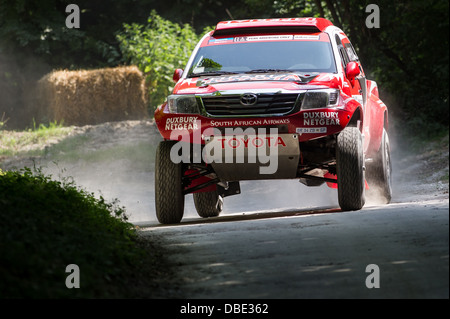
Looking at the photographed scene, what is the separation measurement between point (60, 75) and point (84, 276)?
2323 cm

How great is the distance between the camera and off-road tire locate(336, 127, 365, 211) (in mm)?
9594

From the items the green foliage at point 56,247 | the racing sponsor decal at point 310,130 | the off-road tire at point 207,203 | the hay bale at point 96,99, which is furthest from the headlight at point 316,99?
the hay bale at point 96,99

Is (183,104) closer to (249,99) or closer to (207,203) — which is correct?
(249,99)

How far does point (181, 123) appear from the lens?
979 centimetres

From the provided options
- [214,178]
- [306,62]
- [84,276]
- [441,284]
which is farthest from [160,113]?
[441,284]

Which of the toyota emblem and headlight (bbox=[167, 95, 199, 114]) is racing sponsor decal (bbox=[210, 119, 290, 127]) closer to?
the toyota emblem

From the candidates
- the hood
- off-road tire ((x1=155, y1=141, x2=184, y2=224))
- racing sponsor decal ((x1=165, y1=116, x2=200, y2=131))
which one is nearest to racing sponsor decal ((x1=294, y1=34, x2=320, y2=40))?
the hood

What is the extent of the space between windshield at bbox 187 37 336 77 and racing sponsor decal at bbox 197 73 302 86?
301 millimetres

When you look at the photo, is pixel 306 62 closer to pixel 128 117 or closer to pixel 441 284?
pixel 441 284

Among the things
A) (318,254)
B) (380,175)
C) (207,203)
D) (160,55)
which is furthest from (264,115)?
(160,55)

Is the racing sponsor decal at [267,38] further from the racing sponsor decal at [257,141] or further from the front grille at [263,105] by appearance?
the racing sponsor decal at [257,141]

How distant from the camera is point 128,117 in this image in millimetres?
27766

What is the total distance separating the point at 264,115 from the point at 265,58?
1.41m
